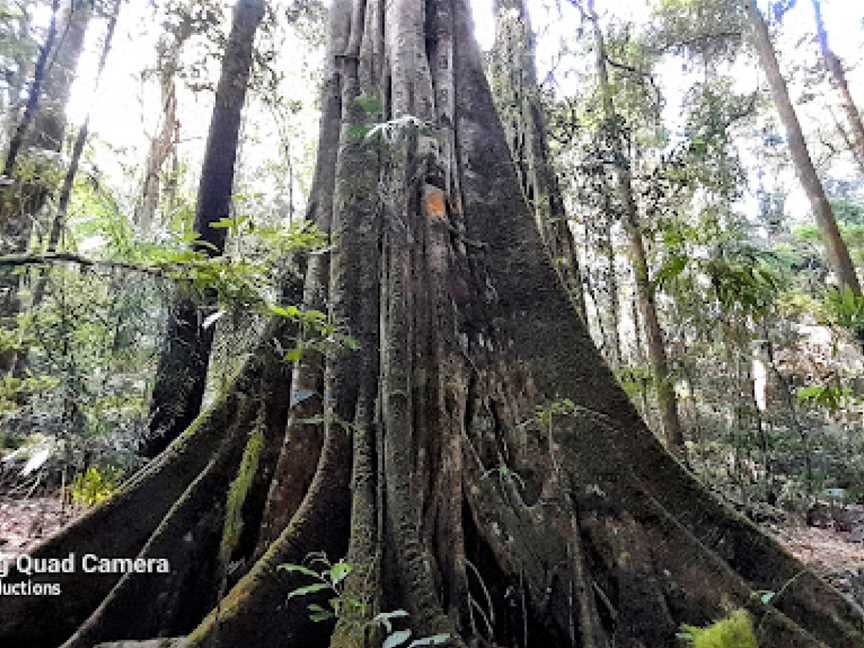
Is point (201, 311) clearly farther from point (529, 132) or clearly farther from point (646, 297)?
point (646, 297)

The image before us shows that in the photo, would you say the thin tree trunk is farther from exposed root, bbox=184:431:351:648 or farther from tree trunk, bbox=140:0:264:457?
exposed root, bbox=184:431:351:648

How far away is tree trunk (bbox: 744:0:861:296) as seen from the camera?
9.05 m

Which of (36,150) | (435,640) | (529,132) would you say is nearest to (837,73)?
(529,132)

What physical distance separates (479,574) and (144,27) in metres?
7.19

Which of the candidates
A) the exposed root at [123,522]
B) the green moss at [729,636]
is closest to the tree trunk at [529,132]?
the exposed root at [123,522]

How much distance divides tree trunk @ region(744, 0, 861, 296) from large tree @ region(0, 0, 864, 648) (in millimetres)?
6767

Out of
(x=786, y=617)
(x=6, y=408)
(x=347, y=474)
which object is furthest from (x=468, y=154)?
(x=6, y=408)

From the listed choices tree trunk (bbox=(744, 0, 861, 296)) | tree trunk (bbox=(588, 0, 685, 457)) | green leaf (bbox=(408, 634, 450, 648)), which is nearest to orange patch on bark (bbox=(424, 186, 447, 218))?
green leaf (bbox=(408, 634, 450, 648))

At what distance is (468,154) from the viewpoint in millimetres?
4504

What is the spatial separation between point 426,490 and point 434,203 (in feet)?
5.30

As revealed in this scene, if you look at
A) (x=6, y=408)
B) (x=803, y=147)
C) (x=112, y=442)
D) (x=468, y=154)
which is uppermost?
(x=803, y=147)

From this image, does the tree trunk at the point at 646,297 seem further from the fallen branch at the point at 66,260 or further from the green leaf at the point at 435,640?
the fallen branch at the point at 66,260

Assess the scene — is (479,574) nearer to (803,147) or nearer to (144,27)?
(144,27)

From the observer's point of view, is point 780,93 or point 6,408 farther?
point 780,93
